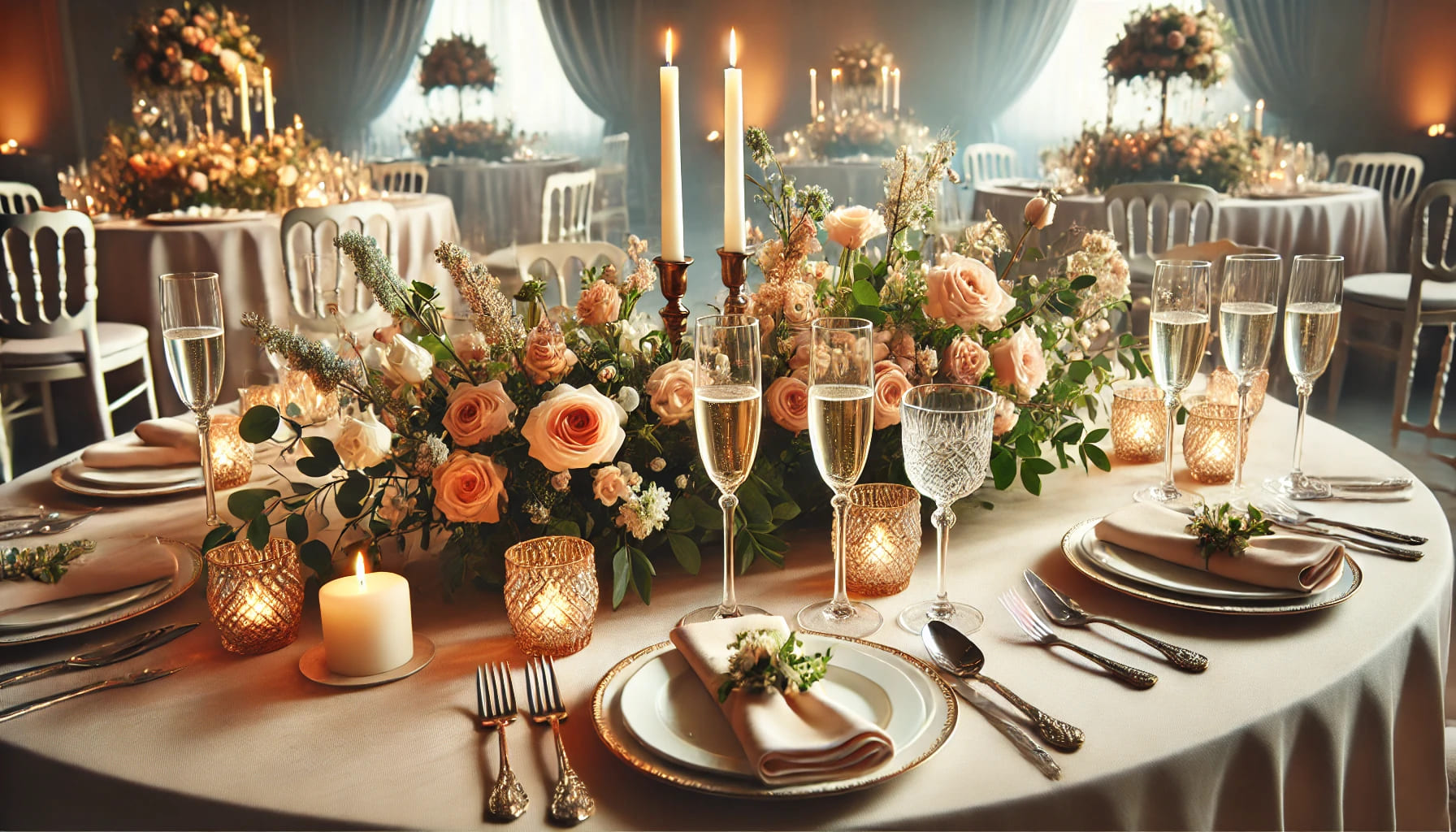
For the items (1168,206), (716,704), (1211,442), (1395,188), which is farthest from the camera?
(1395,188)

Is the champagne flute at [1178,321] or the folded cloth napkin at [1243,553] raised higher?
the champagne flute at [1178,321]

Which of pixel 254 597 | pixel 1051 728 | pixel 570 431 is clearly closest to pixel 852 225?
pixel 570 431

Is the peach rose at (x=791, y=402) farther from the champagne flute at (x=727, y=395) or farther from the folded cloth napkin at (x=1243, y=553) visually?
the folded cloth napkin at (x=1243, y=553)

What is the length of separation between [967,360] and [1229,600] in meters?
0.39

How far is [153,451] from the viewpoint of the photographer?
59.6 inches

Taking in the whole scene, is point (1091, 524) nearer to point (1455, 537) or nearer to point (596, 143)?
point (1455, 537)

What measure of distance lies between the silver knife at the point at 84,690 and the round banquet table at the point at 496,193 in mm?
6422

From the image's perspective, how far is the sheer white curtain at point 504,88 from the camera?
10406mm

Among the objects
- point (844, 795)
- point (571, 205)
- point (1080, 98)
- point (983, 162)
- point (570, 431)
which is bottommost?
point (844, 795)

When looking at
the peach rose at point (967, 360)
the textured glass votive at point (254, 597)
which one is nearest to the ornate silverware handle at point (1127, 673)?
the peach rose at point (967, 360)

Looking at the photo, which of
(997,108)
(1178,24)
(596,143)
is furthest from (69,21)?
(1178,24)

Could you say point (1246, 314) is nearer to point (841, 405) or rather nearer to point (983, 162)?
point (841, 405)

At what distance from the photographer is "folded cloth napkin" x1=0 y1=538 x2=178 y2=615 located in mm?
1074

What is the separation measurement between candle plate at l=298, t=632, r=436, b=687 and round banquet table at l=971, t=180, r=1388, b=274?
3936 mm
